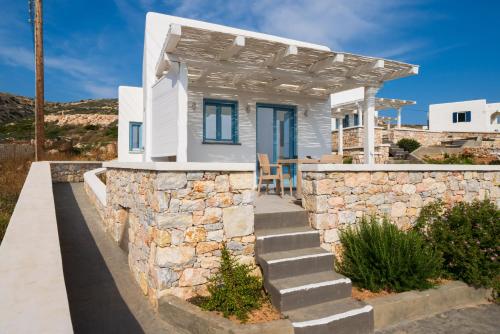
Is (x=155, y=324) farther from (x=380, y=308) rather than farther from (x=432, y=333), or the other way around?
(x=432, y=333)

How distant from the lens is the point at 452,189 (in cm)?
639

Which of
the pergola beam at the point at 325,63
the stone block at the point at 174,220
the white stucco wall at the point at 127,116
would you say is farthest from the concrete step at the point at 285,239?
the white stucco wall at the point at 127,116

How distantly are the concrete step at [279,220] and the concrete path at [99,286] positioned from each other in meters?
1.88

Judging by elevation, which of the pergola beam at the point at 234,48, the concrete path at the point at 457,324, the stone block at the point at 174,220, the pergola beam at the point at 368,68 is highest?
the pergola beam at the point at 368,68

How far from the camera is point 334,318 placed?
3.67m

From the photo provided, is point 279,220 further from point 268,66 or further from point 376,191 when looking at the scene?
point 268,66

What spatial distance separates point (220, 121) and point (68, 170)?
8276 mm

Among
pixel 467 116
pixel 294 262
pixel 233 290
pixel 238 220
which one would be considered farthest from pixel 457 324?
pixel 467 116

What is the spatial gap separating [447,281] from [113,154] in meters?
17.1

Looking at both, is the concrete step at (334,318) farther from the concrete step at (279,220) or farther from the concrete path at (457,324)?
the concrete step at (279,220)

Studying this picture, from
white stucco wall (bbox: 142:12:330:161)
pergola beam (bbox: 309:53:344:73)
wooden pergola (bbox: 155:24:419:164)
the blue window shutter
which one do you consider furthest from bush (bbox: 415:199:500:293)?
the blue window shutter

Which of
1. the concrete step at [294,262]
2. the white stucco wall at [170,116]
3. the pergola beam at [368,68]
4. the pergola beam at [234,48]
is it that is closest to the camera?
the concrete step at [294,262]

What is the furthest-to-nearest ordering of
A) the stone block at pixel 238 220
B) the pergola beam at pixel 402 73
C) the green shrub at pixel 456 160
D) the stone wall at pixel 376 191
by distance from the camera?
1. the green shrub at pixel 456 160
2. the pergola beam at pixel 402 73
3. the stone wall at pixel 376 191
4. the stone block at pixel 238 220

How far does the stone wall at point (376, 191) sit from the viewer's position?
5098 millimetres
